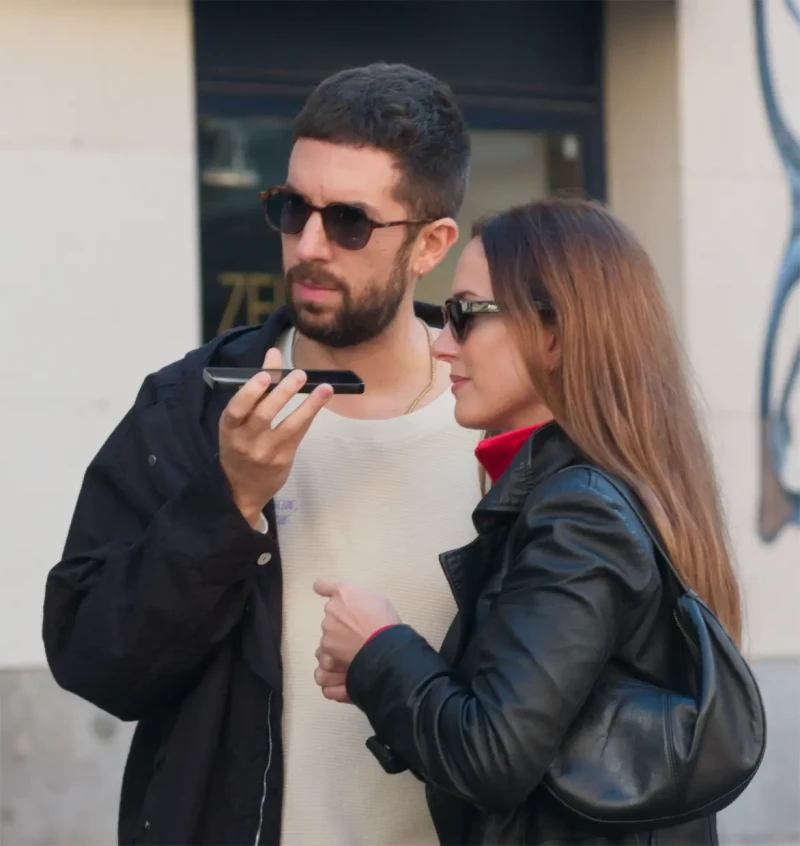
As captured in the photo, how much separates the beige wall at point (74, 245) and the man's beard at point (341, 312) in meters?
2.39

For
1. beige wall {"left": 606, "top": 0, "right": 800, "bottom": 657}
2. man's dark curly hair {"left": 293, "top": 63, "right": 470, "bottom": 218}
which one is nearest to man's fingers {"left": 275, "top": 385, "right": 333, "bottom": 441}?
man's dark curly hair {"left": 293, "top": 63, "right": 470, "bottom": 218}

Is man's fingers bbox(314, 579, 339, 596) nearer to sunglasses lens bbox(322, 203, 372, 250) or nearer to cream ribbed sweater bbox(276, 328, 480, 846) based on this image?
cream ribbed sweater bbox(276, 328, 480, 846)

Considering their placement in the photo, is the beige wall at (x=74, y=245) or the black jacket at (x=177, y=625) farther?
the beige wall at (x=74, y=245)

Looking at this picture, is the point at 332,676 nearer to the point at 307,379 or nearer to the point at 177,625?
the point at 177,625

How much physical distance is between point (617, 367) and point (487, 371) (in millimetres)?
231

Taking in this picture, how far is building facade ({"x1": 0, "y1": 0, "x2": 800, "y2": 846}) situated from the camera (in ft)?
16.1

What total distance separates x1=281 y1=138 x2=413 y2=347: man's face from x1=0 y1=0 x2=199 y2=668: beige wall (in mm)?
2337

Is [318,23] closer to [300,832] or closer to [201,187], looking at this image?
[201,187]

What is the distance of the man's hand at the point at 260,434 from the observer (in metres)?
2.09

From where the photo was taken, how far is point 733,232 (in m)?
5.59

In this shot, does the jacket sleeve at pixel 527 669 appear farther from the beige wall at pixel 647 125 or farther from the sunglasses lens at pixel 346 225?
the beige wall at pixel 647 125

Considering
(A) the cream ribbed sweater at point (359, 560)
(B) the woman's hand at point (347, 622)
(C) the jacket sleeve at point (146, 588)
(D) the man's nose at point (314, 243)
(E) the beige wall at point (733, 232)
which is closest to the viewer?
(B) the woman's hand at point (347, 622)

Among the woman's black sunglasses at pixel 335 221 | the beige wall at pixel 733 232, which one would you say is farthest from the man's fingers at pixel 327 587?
the beige wall at pixel 733 232

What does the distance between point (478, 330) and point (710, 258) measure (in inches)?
143
